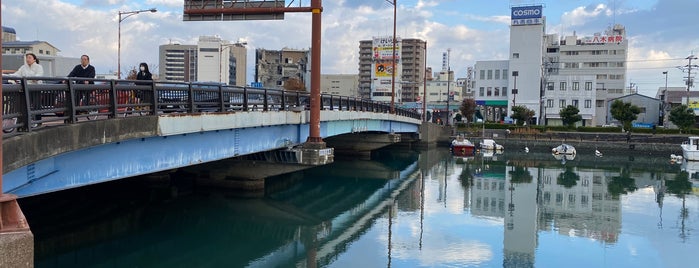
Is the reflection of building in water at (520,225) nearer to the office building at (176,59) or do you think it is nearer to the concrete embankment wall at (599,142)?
the concrete embankment wall at (599,142)

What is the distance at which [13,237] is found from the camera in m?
6.22

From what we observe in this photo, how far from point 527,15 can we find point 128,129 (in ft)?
276

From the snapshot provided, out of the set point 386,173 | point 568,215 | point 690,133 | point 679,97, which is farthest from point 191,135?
point 679,97

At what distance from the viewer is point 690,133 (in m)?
69.3

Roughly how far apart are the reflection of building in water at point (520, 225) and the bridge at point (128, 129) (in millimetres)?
7898

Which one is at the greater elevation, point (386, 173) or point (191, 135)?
point (191, 135)

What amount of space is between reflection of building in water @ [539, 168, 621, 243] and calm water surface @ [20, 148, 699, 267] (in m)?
0.08

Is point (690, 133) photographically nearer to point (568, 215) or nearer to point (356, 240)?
point (568, 215)

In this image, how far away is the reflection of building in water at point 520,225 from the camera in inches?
741

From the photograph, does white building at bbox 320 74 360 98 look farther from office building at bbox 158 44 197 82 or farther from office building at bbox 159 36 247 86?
office building at bbox 158 44 197 82

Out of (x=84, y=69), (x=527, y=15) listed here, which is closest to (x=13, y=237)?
(x=84, y=69)

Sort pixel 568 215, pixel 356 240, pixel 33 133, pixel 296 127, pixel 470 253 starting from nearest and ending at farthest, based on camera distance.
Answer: pixel 33 133
pixel 470 253
pixel 356 240
pixel 296 127
pixel 568 215

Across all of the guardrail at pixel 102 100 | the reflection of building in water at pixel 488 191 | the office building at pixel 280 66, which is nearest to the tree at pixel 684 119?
the reflection of building in water at pixel 488 191

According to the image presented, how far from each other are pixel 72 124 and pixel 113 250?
7389 mm
